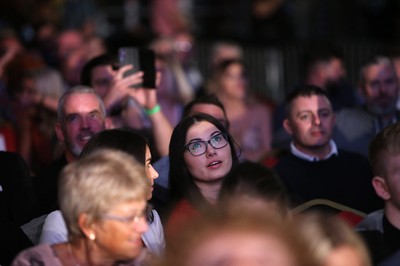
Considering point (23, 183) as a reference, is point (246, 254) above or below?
above

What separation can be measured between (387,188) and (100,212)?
1783mm

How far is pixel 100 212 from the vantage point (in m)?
4.27

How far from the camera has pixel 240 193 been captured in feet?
14.6

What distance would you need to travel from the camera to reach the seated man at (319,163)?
701 centimetres

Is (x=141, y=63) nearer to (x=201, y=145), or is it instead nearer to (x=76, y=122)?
(x=76, y=122)

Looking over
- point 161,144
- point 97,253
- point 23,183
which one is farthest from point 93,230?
point 161,144

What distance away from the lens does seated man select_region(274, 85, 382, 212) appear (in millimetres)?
7008

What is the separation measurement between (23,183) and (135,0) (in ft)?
37.5

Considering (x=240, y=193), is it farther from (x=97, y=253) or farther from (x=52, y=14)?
(x=52, y=14)

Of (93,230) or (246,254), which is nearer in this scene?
(246,254)

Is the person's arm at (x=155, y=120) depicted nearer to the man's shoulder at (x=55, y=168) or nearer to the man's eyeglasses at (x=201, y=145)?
the man's shoulder at (x=55, y=168)

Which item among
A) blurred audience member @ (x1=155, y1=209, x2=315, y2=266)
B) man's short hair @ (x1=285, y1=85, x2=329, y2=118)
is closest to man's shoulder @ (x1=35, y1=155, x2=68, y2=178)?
man's short hair @ (x1=285, y1=85, x2=329, y2=118)

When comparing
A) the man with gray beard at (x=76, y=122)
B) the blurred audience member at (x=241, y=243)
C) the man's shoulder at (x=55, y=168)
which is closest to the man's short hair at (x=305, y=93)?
the man with gray beard at (x=76, y=122)

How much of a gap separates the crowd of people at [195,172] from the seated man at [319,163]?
1cm
